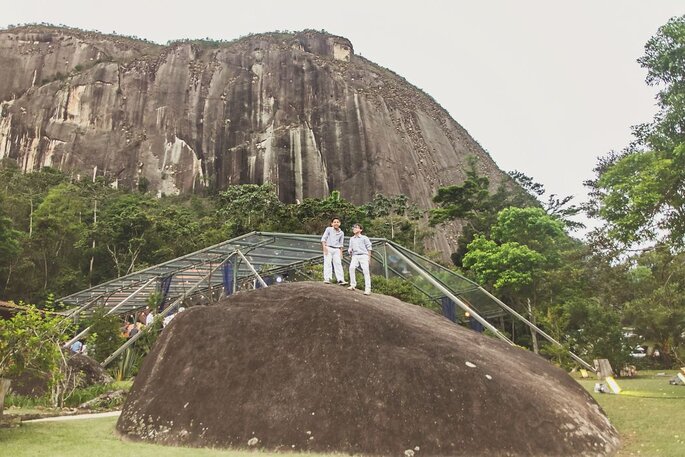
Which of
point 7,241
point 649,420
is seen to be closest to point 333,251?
point 649,420

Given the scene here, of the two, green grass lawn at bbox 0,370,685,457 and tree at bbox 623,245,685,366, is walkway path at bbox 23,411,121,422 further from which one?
tree at bbox 623,245,685,366

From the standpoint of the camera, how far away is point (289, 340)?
6492 millimetres

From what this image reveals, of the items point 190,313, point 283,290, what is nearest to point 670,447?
point 283,290

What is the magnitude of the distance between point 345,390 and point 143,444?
244 centimetres

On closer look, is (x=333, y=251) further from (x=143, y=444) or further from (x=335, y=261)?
(x=143, y=444)

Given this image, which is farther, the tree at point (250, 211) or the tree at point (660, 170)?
the tree at point (250, 211)

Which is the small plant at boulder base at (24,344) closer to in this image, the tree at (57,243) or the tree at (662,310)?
the tree at (662,310)

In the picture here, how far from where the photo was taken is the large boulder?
527cm

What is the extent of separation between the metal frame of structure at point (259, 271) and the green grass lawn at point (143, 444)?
15.7ft

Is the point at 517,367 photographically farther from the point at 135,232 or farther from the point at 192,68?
the point at 192,68

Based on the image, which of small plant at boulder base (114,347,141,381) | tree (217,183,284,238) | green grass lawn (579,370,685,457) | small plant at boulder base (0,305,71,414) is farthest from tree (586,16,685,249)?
tree (217,183,284,238)

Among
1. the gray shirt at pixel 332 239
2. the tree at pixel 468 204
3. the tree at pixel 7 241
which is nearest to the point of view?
the gray shirt at pixel 332 239

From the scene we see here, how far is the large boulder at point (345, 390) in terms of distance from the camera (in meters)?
5.27

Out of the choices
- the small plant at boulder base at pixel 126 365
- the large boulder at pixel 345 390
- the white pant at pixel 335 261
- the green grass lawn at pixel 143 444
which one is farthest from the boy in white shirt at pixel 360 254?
the small plant at boulder base at pixel 126 365
